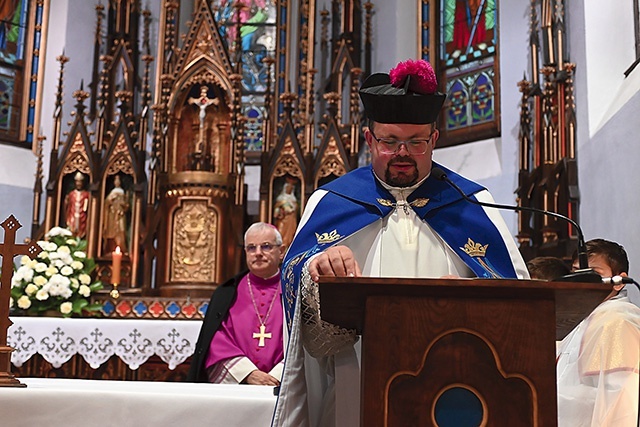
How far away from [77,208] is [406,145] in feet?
23.1

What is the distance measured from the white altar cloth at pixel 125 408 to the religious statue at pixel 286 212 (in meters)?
5.66

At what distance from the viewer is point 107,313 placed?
847 centimetres

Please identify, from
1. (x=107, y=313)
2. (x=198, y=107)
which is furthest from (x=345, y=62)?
(x=107, y=313)

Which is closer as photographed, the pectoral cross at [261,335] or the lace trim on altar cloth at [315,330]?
the lace trim on altar cloth at [315,330]

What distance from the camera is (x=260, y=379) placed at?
5.33m

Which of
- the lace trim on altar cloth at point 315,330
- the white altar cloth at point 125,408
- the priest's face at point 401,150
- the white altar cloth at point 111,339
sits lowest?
the white altar cloth at point 125,408

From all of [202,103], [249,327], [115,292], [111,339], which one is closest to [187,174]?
[202,103]

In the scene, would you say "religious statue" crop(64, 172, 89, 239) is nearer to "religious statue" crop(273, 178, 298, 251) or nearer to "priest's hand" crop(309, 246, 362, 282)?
"religious statue" crop(273, 178, 298, 251)

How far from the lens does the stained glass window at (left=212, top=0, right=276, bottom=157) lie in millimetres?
12469

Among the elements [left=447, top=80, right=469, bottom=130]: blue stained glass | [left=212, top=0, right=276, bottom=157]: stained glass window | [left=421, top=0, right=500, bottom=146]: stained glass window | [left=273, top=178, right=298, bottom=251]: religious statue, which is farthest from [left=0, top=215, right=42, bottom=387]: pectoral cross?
[left=212, top=0, right=276, bottom=157]: stained glass window

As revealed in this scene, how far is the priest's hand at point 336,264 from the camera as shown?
2609mm

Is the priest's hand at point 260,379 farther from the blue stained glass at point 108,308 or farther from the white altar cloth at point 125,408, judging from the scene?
the blue stained glass at point 108,308

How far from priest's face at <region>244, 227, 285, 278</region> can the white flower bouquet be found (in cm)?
265

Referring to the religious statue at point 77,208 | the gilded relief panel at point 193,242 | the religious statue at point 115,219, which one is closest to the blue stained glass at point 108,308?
the gilded relief panel at point 193,242
